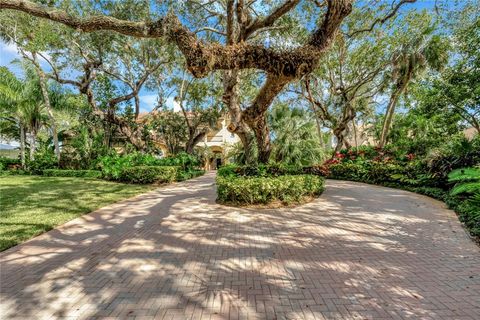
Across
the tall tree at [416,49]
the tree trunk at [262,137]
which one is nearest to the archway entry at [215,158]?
the tall tree at [416,49]

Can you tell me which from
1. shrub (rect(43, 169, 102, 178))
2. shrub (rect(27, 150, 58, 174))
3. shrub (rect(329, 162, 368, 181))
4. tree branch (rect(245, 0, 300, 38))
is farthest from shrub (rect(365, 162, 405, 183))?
shrub (rect(27, 150, 58, 174))

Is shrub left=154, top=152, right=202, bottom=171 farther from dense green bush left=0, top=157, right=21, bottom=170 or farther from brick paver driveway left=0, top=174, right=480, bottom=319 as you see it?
dense green bush left=0, top=157, right=21, bottom=170

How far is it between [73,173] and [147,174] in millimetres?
6965

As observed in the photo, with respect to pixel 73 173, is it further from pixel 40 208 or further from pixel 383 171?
pixel 383 171

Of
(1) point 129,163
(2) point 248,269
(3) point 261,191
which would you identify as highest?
(1) point 129,163

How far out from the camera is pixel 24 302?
2.74 meters

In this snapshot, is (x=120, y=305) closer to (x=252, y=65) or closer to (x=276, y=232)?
(x=276, y=232)

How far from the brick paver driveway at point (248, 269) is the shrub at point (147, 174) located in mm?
6704

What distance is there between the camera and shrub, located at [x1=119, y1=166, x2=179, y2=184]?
1288 centimetres

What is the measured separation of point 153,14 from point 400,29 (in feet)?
46.3

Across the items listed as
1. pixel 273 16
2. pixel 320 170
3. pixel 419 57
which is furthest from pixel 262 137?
pixel 419 57

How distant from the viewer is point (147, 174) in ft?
42.2

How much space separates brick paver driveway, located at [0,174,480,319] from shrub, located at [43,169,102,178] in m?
10.8

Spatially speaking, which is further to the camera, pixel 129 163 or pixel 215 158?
pixel 215 158
